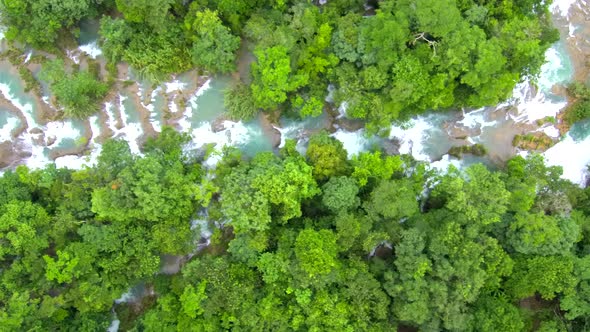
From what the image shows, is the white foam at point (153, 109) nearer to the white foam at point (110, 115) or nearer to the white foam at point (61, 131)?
the white foam at point (110, 115)

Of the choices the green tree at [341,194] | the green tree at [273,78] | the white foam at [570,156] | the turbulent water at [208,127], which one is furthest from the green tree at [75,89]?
the white foam at [570,156]

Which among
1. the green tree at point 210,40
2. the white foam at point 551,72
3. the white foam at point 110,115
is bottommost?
the white foam at point 551,72

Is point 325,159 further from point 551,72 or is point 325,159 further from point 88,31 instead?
point 88,31

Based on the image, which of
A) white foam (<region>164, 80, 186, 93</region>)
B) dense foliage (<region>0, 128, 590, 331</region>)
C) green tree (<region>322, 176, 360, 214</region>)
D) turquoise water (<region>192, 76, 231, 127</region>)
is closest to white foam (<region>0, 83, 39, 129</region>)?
dense foliage (<region>0, 128, 590, 331</region>)

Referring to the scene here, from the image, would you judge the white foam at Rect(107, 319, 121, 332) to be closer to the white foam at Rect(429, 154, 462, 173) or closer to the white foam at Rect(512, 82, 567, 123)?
the white foam at Rect(429, 154, 462, 173)

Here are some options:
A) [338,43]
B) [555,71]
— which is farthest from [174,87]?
[555,71]

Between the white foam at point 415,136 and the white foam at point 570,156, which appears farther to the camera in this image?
the white foam at point 570,156

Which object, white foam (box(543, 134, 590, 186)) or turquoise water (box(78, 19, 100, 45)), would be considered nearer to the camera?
turquoise water (box(78, 19, 100, 45))
